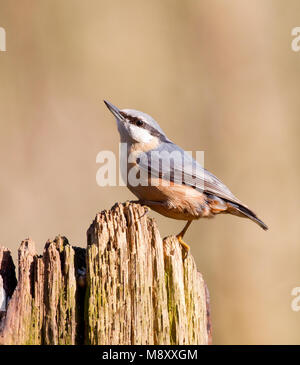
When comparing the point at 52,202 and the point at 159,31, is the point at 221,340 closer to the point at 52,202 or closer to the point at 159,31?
the point at 52,202

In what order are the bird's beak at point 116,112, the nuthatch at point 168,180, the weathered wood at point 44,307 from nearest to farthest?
the weathered wood at point 44,307
the nuthatch at point 168,180
the bird's beak at point 116,112

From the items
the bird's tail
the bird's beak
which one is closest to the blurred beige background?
the bird's tail

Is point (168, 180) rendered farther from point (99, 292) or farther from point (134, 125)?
point (99, 292)

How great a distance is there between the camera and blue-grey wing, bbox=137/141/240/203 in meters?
4.43

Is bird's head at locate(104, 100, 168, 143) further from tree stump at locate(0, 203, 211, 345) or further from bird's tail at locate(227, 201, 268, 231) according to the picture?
tree stump at locate(0, 203, 211, 345)

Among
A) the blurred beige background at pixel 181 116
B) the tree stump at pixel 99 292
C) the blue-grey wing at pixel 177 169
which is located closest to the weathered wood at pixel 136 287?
the tree stump at pixel 99 292

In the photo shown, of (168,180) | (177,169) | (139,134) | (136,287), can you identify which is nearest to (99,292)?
(136,287)

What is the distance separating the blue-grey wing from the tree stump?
1.37 metres

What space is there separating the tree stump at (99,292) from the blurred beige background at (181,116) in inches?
119

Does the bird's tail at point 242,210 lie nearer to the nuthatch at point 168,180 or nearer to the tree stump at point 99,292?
the nuthatch at point 168,180

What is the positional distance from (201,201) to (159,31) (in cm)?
272

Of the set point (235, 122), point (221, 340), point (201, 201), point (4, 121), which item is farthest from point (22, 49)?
point (221, 340)

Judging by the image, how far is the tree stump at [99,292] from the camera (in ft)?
9.11

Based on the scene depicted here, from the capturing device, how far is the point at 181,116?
6.39m
